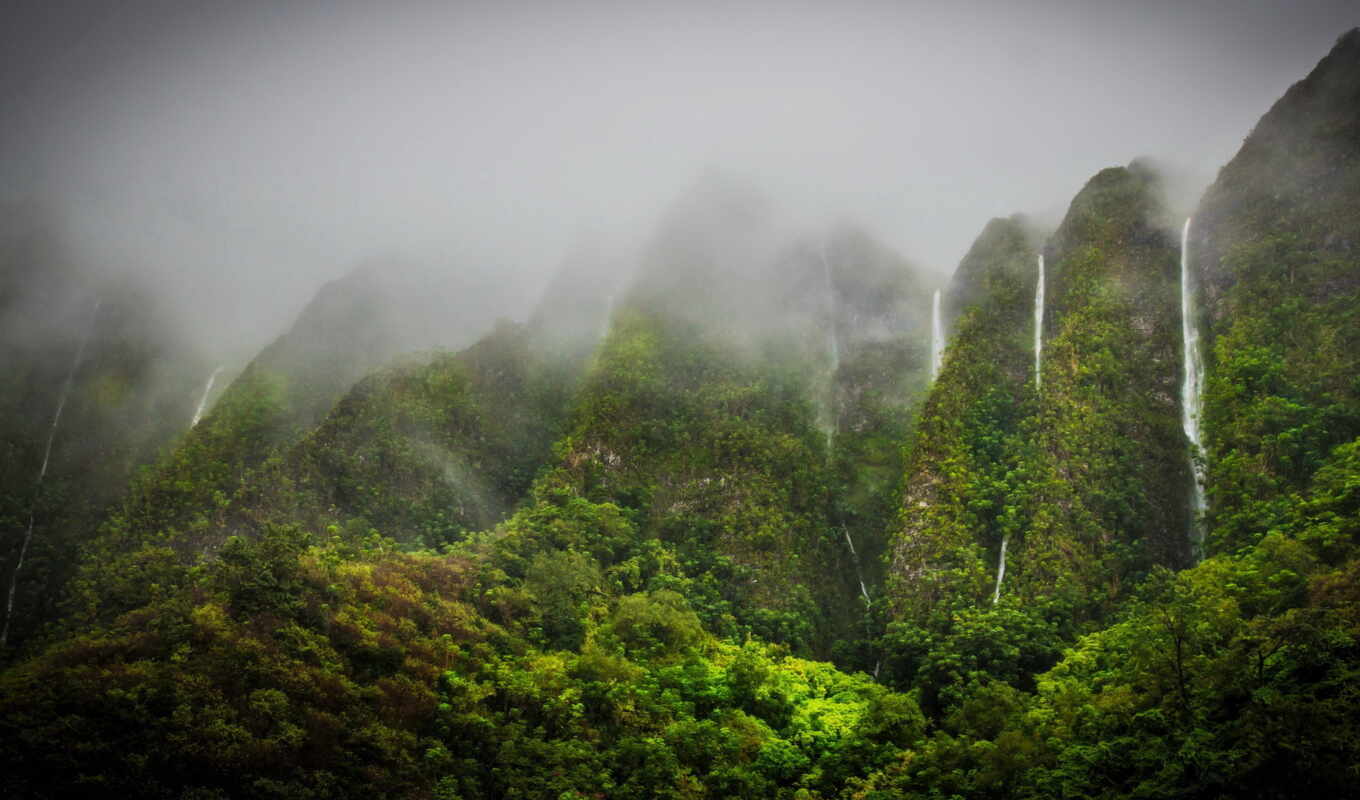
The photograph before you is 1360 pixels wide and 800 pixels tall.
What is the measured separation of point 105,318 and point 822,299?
255 ft

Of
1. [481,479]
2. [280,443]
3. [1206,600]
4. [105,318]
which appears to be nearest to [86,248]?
[105,318]

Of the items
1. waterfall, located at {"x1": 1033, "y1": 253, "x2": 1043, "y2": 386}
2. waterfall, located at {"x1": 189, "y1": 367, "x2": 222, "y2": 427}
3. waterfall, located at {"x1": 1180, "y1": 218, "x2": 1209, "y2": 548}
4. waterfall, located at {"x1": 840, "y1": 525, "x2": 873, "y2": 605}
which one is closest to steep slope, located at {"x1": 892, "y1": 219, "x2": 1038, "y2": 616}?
waterfall, located at {"x1": 1033, "y1": 253, "x2": 1043, "y2": 386}

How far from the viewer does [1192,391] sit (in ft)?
136

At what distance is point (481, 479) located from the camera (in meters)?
48.0

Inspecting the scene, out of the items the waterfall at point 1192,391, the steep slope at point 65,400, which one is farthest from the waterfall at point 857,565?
the steep slope at point 65,400

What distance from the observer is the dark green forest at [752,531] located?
18.5 meters

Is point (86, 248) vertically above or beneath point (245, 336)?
above

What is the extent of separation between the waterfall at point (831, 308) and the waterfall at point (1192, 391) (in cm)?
2352

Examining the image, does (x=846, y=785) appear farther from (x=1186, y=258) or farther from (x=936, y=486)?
(x=1186, y=258)

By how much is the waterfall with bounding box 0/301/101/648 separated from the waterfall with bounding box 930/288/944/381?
2727 inches

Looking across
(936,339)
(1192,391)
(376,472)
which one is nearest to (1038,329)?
(936,339)

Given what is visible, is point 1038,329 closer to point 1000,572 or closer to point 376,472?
point 1000,572

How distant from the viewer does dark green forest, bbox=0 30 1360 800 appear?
18.5 metres

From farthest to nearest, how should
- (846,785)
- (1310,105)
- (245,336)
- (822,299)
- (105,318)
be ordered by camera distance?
(245,336) < (105,318) < (822,299) < (1310,105) < (846,785)
